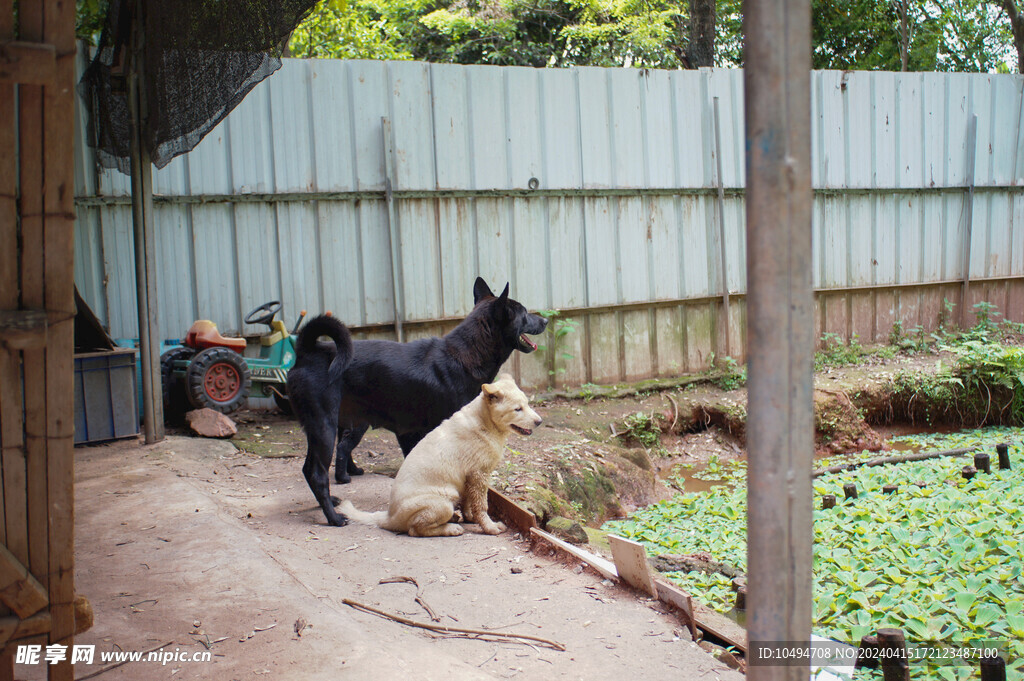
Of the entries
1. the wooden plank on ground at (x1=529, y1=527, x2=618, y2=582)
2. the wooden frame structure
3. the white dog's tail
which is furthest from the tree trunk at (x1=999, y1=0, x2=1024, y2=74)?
the wooden frame structure

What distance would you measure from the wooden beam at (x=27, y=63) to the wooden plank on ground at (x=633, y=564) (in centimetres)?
296

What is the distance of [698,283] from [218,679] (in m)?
7.57

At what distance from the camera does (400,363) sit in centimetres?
523

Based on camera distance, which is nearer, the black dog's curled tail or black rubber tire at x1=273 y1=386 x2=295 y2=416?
the black dog's curled tail

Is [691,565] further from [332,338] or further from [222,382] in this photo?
[222,382]

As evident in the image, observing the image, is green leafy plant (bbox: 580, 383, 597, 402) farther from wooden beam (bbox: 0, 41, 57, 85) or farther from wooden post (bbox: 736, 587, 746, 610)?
wooden beam (bbox: 0, 41, 57, 85)

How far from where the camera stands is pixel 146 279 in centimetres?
622

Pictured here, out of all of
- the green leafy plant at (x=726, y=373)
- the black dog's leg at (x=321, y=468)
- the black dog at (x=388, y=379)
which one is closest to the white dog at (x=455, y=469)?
the black dog's leg at (x=321, y=468)

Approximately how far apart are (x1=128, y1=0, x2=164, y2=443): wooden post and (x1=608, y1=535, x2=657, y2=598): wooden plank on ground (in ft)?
14.5

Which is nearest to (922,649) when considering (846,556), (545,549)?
(846,556)

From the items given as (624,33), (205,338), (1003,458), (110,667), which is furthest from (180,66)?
(624,33)

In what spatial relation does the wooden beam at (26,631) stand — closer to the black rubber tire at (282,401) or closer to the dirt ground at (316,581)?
the dirt ground at (316,581)

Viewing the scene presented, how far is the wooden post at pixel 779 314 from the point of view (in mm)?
1503

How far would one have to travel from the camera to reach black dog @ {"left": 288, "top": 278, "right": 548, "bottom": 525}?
4707 mm
